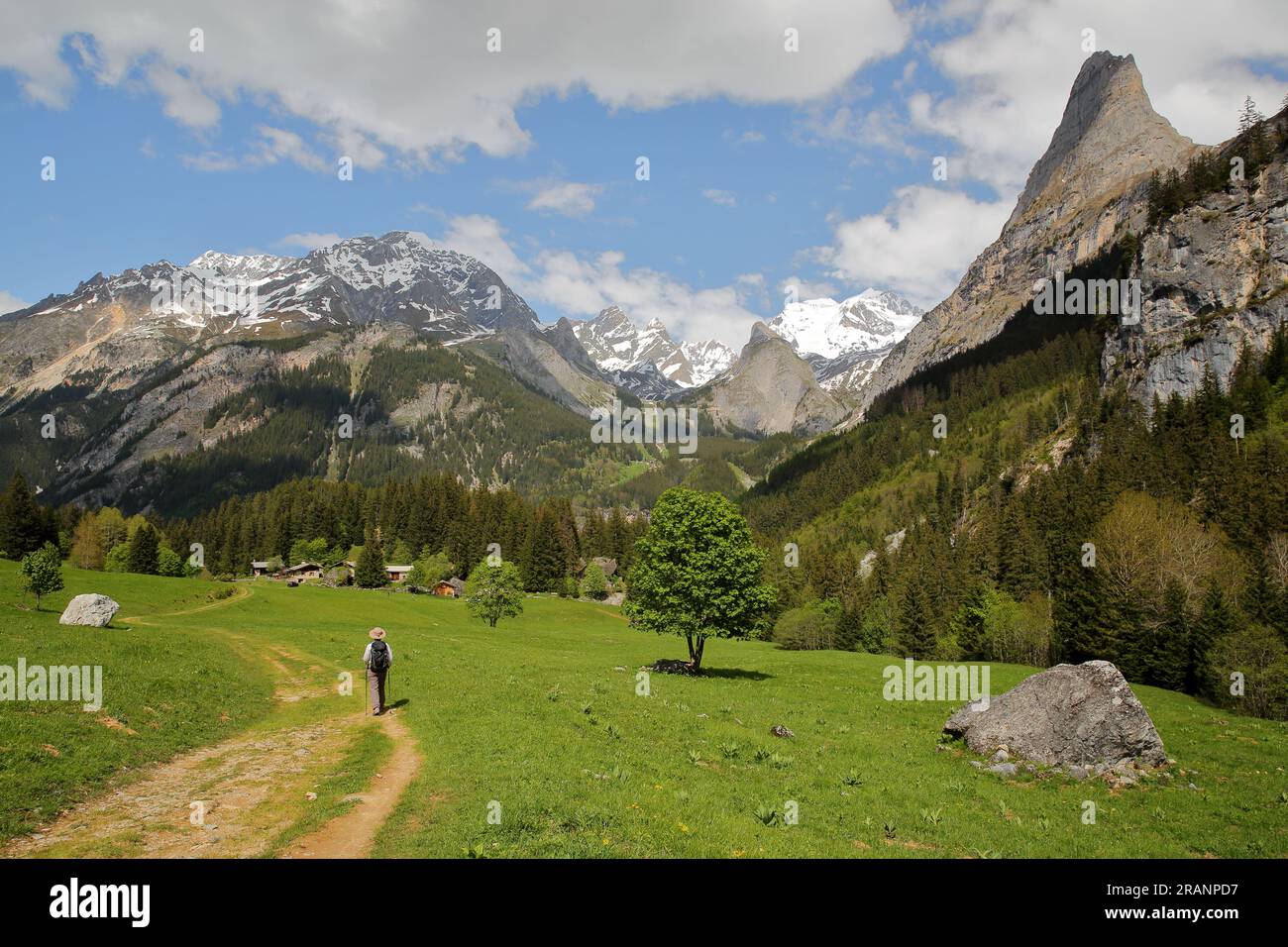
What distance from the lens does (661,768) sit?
1800 cm

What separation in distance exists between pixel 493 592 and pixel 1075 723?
237 ft

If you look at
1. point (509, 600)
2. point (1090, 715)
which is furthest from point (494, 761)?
point (509, 600)

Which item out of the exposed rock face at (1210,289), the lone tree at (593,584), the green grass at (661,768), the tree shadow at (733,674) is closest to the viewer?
the green grass at (661,768)

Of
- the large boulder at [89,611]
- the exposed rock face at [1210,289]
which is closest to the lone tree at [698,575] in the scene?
the large boulder at [89,611]

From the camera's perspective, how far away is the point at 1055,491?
336ft

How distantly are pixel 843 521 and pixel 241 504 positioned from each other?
173 m

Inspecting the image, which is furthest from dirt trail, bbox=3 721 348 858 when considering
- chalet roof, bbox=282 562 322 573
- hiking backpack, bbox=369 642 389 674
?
chalet roof, bbox=282 562 322 573

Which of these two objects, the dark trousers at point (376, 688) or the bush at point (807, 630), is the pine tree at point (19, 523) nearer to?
the dark trousers at point (376, 688)

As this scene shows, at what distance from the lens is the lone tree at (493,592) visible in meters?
84.9

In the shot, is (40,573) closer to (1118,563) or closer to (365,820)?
(365,820)

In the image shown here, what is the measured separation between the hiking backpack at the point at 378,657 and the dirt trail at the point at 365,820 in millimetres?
5775

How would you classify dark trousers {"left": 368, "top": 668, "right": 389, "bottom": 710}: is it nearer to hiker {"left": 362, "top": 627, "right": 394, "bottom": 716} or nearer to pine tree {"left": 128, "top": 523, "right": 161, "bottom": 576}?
hiker {"left": 362, "top": 627, "right": 394, "bottom": 716}

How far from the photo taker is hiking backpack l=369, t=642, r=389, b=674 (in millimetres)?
23016
